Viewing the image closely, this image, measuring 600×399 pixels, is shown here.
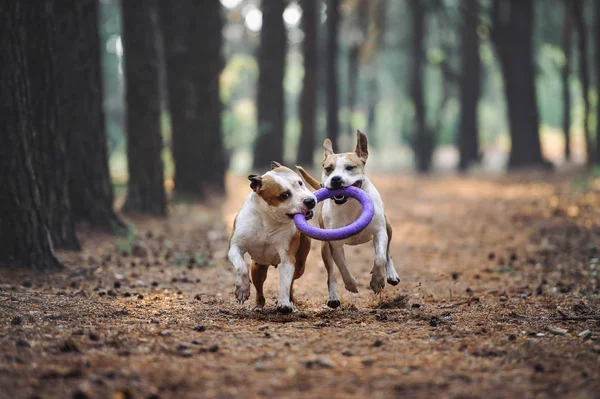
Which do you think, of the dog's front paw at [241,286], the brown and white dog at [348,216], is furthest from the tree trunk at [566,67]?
the dog's front paw at [241,286]

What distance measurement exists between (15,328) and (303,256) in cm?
282

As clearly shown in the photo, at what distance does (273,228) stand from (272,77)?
70.8 ft

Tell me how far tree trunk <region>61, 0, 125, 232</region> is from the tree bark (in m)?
2.34

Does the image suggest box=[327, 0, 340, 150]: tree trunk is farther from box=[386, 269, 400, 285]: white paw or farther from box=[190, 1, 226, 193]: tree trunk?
box=[386, 269, 400, 285]: white paw

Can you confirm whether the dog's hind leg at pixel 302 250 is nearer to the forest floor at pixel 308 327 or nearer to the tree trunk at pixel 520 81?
the forest floor at pixel 308 327

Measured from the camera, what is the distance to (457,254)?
1236 centimetres

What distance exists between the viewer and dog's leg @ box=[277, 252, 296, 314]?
6.89 m

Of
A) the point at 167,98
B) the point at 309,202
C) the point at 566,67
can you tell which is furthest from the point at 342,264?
the point at 566,67

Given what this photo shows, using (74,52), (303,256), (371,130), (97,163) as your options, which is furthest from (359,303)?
(371,130)

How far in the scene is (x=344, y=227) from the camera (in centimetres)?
702

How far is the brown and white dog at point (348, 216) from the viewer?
7230 millimetres

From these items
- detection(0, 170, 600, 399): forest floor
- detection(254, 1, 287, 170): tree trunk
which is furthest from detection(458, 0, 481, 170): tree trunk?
detection(0, 170, 600, 399): forest floor

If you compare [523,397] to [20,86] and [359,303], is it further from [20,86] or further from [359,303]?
[20,86]

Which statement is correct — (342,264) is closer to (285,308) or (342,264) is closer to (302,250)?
(302,250)
